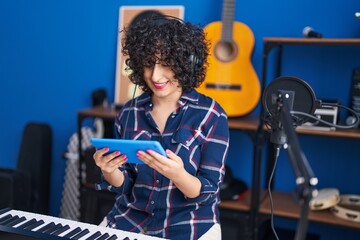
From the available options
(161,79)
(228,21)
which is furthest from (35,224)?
(228,21)

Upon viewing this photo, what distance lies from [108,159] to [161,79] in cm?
32

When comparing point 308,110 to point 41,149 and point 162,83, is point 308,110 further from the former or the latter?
point 41,149

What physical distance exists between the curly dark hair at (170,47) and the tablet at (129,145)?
0.34 meters

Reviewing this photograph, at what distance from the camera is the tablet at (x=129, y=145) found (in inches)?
41.2

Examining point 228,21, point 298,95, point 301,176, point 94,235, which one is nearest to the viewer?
point 301,176

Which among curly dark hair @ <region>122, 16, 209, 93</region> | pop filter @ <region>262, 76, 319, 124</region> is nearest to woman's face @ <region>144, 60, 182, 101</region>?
curly dark hair @ <region>122, 16, 209, 93</region>

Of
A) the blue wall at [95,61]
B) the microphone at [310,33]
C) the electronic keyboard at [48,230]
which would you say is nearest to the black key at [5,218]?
the electronic keyboard at [48,230]

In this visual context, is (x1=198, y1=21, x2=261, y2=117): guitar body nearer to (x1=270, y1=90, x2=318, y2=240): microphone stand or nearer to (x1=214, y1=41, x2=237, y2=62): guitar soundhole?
(x1=214, y1=41, x2=237, y2=62): guitar soundhole

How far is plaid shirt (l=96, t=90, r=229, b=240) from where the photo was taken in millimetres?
1365

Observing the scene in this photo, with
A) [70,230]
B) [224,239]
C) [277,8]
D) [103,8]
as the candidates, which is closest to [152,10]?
[103,8]

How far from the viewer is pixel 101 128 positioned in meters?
2.67

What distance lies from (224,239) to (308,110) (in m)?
1.31

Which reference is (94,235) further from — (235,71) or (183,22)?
(235,71)

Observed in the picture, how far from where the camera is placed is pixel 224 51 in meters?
2.23
